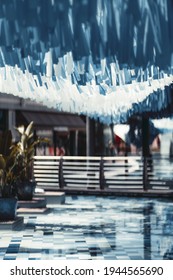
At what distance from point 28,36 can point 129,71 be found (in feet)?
12.8

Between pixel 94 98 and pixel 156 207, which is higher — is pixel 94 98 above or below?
above

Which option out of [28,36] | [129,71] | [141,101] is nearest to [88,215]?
[141,101]

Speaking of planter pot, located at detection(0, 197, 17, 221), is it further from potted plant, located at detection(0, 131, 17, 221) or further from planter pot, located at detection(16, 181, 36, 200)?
planter pot, located at detection(16, 181, 36, 200)

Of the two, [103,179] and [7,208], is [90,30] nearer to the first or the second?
[7,208]

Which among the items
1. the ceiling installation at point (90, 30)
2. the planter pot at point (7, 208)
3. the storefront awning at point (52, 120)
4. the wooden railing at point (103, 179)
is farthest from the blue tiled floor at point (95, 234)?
the storefront awning at point (52, 120)

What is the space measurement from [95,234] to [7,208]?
187cm

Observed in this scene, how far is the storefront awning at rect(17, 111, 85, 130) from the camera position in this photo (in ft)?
104

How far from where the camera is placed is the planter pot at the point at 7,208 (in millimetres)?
12938

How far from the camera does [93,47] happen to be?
24.5 feet

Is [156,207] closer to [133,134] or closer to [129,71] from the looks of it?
[129,71]

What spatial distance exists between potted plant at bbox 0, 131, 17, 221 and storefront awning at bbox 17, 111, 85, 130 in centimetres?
1800

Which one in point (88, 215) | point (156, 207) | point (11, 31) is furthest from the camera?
point (156, 207)

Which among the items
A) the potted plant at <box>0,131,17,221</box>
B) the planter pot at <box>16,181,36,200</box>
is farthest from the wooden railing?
the potted plant at <box>0,131,17,221</box>

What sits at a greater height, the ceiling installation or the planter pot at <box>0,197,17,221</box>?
the ceiling installation
